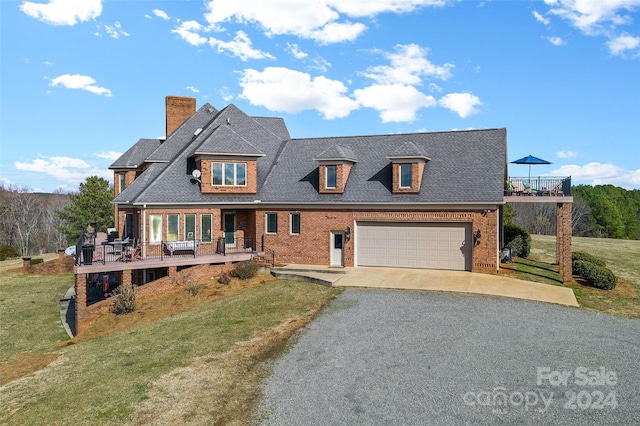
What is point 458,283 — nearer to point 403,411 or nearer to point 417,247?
point 417,247

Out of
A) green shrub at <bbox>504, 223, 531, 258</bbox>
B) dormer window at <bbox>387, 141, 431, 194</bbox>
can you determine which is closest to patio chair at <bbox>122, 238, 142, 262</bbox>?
dormer window at <bbox>387, 141, 431, 194</bbox>

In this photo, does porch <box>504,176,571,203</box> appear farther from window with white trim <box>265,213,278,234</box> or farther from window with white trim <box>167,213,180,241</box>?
window with white trim <box>167,213,180,241</box>

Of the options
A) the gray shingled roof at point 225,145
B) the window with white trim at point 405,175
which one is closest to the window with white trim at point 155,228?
the gray shingled roof at point 225,145

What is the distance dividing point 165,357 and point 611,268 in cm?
2560

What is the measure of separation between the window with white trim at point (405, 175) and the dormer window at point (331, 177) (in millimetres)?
3668

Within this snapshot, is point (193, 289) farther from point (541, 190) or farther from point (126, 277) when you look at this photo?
point (541, 190)

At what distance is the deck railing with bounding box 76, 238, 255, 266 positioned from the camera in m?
18.9

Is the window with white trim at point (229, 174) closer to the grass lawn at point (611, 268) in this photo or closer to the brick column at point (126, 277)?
the brick column at point (126, 277)

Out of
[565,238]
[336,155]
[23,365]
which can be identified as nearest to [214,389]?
[23,365]

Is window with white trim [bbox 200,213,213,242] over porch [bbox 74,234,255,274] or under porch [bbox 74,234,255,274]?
over

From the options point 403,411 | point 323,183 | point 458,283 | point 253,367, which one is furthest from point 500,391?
point 323,183

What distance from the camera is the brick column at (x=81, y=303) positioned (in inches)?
682

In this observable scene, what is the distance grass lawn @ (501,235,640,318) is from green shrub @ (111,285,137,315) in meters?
17.9

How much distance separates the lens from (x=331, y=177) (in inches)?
931
